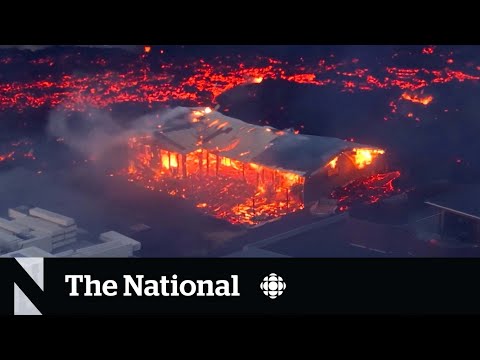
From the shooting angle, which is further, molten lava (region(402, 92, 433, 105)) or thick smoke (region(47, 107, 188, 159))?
molten lava (region(402, 92, 433, 105))

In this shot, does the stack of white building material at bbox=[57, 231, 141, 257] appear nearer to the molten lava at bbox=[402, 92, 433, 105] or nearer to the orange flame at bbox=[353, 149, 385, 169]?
the orange flame at bbox=[353, 149, 385, 169]

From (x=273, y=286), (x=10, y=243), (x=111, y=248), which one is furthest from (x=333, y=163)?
(x=10, y=243)

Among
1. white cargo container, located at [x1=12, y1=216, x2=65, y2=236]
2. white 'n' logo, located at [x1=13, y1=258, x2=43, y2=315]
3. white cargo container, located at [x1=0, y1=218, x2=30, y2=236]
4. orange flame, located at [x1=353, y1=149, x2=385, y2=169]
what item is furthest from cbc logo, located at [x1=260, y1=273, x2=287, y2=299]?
white cargo container, located at [x1=0, y1=218, x2=30, y2=236]

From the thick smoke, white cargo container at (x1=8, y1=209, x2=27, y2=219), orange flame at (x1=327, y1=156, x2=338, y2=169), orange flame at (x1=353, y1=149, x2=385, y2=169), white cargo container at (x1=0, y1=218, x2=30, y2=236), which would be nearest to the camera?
white cargo container at (x1=0, y1=218, x2=30, y2=236)

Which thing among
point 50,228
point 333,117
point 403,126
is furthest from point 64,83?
point 403,126

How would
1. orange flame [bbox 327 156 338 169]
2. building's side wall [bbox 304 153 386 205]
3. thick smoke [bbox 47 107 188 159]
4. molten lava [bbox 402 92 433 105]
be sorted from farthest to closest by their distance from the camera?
molten lava [bbox 402 92 433 105]
thick smoke [bbox 47 107 188 159]
orange flame [bbox 327 156 338 169]
building's side wall [bbox 304 153 386 205]

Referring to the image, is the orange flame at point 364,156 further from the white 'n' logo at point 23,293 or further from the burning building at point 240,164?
the white 'n' logo at point 23,293

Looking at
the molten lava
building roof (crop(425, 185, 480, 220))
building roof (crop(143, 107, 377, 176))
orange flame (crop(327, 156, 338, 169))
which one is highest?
the molten lava
